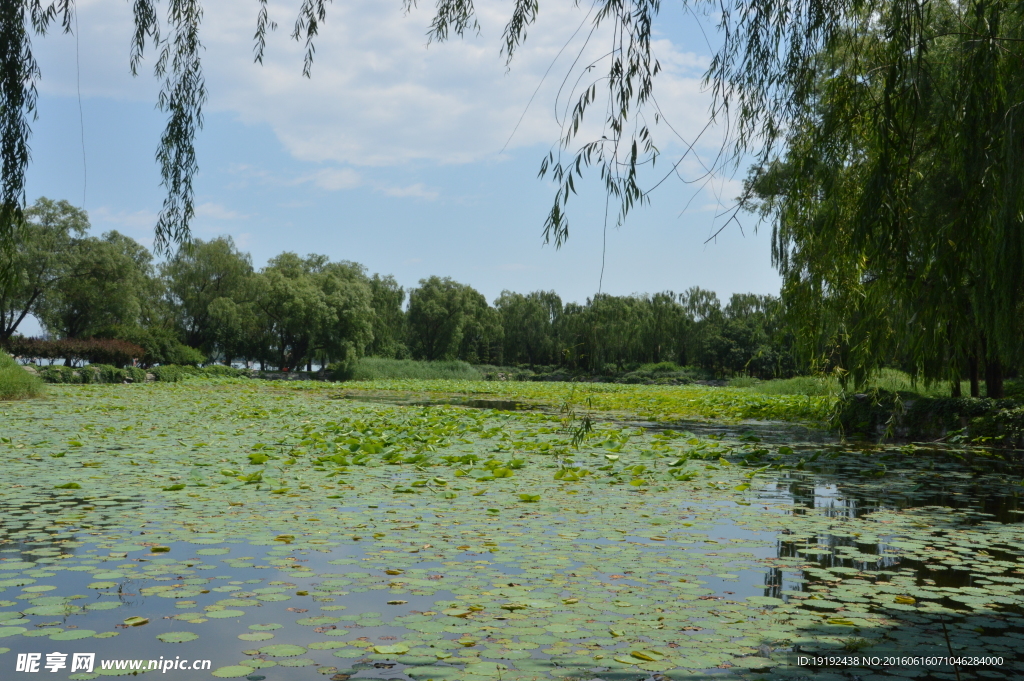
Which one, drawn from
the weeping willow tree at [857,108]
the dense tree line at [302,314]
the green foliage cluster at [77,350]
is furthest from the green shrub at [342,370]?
the weeping willow tree at [857,108]

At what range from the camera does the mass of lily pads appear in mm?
2688

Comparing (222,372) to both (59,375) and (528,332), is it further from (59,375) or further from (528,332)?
(528,332)

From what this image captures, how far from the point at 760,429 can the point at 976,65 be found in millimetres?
10856

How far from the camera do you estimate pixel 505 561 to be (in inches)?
154

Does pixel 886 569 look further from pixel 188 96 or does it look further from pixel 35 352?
pixel 35 352

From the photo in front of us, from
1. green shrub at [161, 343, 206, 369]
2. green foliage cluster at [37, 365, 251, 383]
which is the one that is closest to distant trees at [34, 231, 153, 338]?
green shrub at [161, 343, 206, 369]

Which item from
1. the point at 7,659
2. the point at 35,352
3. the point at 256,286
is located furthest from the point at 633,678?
the point at 256,286

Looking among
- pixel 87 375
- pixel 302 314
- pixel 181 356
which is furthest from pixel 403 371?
pixel 87 375

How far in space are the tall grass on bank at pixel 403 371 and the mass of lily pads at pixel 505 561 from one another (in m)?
Result: 29.6

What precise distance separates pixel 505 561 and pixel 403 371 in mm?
35791

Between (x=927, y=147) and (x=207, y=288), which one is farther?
(x=207, y=288)

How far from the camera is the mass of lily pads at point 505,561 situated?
2.69 metres

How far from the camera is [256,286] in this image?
131ft

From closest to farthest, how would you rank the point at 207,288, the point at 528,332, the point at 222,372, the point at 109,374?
the point at 109,374, the point at 222,372, the point at 207,288, the point at 528,332
